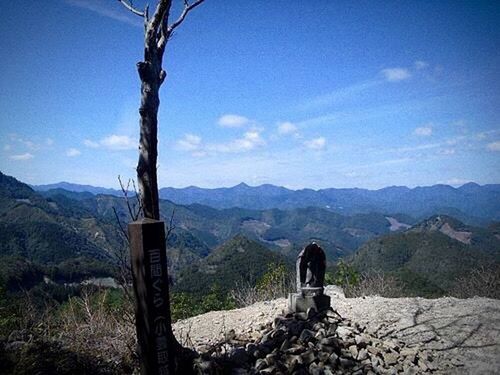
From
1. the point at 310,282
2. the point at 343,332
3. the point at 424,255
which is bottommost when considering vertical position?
the point at 424,255

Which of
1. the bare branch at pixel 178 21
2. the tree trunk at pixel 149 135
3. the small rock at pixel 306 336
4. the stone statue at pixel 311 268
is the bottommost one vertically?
the small rock at pixel 306 336

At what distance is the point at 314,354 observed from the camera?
607 cm

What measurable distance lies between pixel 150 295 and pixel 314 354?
316 centimetres

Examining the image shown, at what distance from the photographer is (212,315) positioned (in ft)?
35.3

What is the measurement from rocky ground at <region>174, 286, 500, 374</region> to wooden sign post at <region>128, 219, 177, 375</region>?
1.04 metres

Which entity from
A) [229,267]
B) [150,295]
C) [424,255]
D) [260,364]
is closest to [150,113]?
[150,295]

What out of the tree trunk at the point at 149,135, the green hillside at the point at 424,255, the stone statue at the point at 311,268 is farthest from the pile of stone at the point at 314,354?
the green hillside at the point at 424,255

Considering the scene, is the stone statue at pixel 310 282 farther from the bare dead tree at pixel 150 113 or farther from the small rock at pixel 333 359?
the bare dead tree at pixel 150 113

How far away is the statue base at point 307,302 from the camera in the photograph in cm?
781

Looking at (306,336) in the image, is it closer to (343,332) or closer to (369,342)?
(343,332)

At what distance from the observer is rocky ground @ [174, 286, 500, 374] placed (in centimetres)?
Answer: 594

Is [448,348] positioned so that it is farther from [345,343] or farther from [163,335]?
[163,335]

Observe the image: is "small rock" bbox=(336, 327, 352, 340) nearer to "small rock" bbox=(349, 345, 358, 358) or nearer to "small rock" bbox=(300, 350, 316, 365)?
"small rock" bbox=(349, 345, 358, 358)

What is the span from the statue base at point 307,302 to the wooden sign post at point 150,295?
12.6ft
